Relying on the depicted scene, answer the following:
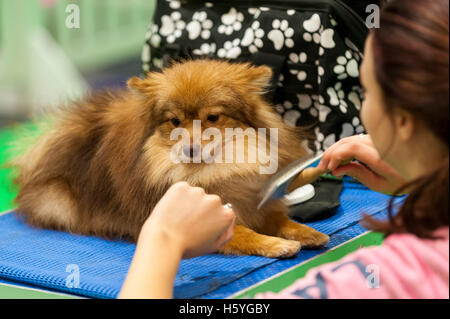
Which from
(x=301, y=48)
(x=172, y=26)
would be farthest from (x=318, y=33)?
(x=172, y=26)

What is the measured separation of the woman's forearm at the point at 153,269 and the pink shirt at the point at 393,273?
→ 23 centimetres

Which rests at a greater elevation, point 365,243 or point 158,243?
point 158,243

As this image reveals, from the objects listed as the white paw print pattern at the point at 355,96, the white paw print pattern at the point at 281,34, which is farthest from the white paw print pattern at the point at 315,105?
the white paw print pattern at the point at 281,34

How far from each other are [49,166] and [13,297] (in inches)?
26.4

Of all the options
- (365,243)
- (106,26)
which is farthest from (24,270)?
(106,26)

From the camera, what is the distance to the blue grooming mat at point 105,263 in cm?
160

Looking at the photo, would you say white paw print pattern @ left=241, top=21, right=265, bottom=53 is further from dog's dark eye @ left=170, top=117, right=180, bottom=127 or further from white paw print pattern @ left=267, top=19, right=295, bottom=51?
dog's dark eye @ left=170, top=117, right=180, bottom=127

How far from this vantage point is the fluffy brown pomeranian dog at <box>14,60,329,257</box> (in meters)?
1.87

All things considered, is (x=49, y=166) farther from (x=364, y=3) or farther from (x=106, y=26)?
(x=106, y=26)

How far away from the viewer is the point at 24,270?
5.73ft

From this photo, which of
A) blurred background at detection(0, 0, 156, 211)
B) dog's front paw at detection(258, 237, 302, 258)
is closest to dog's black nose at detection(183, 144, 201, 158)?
dog's front paw at detection(258, 237, 302, 258)

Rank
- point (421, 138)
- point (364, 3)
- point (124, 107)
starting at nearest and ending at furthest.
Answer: point (421, 138)
point (124, 107)
point (364, 3)

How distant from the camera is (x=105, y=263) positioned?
1.80 metres

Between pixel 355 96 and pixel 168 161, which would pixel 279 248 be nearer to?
pixel 168 161
